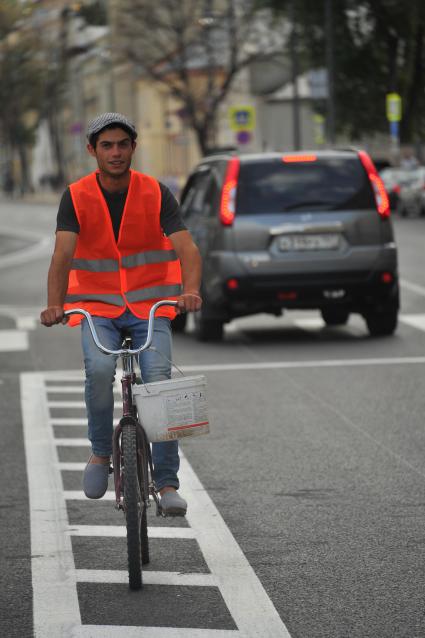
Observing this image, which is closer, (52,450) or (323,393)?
(52,450)

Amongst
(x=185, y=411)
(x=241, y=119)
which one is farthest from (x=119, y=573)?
(x=241, y=119)

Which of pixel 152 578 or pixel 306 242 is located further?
pixel 306 242

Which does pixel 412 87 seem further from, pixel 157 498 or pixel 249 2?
pixel 157 498

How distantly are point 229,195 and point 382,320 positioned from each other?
1845mm

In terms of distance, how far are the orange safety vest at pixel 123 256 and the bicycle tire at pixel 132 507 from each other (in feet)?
2.07

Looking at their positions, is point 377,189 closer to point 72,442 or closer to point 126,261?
point 72,442

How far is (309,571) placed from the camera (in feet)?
21.0

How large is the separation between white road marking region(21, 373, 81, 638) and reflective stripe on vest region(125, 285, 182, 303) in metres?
1.03

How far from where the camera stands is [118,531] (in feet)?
23.9

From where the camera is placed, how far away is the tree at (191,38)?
68.8 metres

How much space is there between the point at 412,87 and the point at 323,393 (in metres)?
50.1

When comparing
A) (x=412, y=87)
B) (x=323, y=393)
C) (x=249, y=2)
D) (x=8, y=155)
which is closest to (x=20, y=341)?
(x=323, y=393)

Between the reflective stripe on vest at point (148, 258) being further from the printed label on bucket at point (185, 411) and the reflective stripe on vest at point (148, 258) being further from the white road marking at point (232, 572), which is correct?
the white road marking at point (232, 572)

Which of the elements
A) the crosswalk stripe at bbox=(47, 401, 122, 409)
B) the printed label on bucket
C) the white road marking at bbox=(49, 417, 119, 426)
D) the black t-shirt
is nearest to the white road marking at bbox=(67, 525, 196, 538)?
the printed label on bucket
